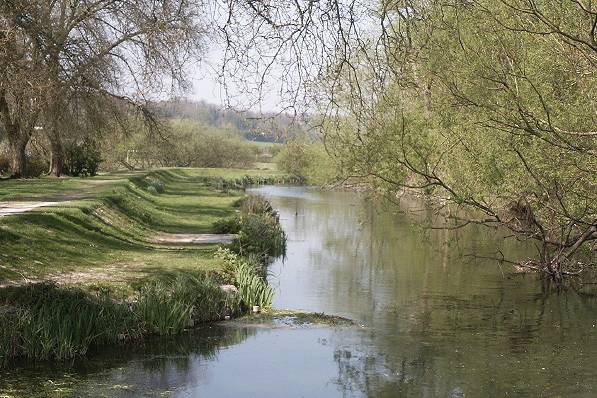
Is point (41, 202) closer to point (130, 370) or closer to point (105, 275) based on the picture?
point (105, 275)

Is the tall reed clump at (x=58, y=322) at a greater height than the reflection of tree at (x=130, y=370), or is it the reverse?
the tall reed clump at (x=58, y=322)

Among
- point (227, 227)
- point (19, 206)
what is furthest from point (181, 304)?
point (227, 227)

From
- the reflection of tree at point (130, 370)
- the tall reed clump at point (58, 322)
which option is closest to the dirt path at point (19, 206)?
the tall reed clump at point (58, 322)

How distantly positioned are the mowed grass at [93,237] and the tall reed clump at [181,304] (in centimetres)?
109

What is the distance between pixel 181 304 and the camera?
12.7 meters

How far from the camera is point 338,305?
16203mm

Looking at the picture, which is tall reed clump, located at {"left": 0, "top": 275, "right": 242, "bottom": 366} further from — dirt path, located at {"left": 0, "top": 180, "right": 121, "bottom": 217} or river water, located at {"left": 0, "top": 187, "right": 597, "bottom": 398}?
dirt path, located at {"left": 0, "top": 180, "right": 121, "bottom": 217}

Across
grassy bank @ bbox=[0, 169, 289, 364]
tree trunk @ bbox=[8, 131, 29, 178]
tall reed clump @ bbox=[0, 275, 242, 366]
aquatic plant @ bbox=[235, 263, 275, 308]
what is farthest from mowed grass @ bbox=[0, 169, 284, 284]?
tree trunk @ bbox=[8, 131, 29, 178]

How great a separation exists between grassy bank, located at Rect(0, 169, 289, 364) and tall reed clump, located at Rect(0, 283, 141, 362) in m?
0.01

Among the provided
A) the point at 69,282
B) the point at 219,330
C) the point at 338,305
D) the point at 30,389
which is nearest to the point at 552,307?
the point at 338,305

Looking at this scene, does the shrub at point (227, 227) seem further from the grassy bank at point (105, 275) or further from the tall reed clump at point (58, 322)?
the tall reed clump at point (58, 322)

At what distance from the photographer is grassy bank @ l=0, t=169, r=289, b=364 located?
35.4ft

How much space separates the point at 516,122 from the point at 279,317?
221 inches

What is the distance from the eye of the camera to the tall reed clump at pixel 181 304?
12.4m
